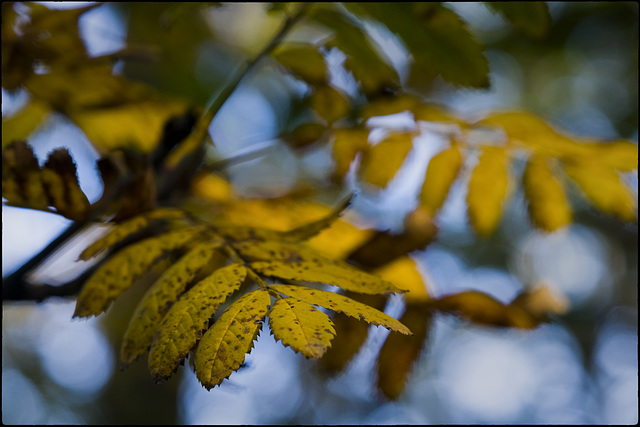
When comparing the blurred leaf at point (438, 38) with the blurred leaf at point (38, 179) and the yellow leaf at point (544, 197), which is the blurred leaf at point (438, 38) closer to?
the yellow leaf at point (544, 197)

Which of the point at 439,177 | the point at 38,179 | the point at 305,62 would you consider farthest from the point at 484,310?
the point at 38,179

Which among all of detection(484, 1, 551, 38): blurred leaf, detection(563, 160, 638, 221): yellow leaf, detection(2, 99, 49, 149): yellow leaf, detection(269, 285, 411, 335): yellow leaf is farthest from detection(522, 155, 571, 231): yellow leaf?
detection(2, 99, 49, 149): yellow leaf

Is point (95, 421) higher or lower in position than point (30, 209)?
lower

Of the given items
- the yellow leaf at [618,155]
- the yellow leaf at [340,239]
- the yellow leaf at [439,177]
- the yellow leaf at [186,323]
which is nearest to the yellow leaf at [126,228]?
the yellow leaf at [186,323]

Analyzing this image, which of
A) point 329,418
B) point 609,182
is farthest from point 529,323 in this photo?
point 329,418

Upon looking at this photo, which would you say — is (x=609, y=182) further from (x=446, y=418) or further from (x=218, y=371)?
(x=446, y=418)

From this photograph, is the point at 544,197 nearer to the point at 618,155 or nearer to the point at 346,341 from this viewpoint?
the point at 618,155
